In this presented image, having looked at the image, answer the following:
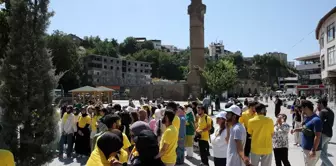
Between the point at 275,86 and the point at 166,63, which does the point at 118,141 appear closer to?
the point at 166,63

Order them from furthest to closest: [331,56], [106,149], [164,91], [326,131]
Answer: [164,91]
[331,56]
[326,131]
[106,149]

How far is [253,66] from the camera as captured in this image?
129875 millimetres

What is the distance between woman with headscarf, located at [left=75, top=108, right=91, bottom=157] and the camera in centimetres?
1036

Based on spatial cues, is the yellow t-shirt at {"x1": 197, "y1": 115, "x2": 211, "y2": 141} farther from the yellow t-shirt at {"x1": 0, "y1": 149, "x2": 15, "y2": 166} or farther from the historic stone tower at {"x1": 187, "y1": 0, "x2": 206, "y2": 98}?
the historic stone tower at {"x1": 187, "y1": 0, "x2": 206, "y2": 98}

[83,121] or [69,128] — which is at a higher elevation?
[83,121]

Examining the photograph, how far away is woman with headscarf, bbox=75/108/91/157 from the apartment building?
2734 inches

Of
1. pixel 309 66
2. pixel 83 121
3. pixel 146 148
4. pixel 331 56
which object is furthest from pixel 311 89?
pixel 146 148

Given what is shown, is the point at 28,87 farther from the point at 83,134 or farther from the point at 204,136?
the point at 83,134

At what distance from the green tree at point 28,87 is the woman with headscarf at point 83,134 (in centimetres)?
477

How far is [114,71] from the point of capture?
294 feet

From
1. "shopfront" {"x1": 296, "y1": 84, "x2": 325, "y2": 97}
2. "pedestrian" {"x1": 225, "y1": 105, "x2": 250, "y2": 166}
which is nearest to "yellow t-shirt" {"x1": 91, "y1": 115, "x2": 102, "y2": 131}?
"pedestrian" {"x1": 225, "y1": 105, "x2": 250, "y2": 166}

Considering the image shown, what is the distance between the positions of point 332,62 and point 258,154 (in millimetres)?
37204

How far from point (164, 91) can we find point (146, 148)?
2457 inches

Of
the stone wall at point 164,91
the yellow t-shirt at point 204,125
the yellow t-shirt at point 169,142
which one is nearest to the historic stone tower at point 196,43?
the stone wall at point 164,91
